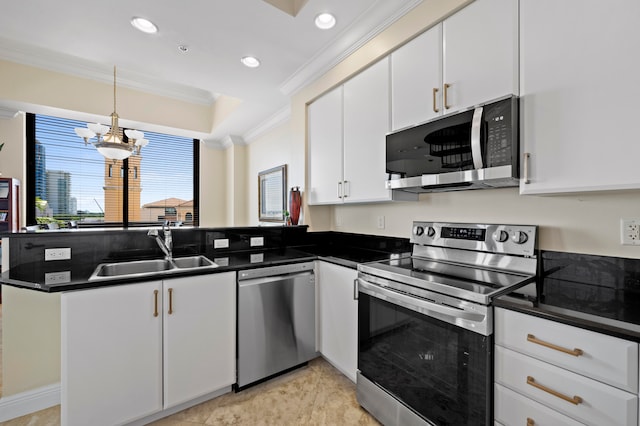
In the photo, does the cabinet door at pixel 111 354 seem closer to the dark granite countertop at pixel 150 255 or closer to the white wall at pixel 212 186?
the dark granite countertop at pixel 150 255

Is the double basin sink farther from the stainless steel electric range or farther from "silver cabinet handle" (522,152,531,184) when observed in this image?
"silver cabinet handle" (522,152,531,184)

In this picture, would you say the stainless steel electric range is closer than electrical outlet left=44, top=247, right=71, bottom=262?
Yes

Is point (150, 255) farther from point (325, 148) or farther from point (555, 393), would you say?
point (555, 393)

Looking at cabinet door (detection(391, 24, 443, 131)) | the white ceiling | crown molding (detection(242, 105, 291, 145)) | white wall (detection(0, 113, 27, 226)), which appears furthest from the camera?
crown molding (detection(242, 105, 291, 145))

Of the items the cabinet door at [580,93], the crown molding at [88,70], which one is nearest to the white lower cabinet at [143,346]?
the cabinet door at [580,93]

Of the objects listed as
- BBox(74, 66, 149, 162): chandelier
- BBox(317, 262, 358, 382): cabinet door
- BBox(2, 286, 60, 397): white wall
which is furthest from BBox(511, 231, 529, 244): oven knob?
BBox(74, 66, 149, 162): chandelier

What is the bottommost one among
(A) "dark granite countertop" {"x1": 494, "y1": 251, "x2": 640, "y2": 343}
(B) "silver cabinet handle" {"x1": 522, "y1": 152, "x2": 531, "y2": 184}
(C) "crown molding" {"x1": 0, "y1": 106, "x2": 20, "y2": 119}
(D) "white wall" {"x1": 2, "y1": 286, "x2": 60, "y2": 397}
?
(D) "white wall" {"x1": 2, "y1": 286, "x2": 60, "y2": 397}

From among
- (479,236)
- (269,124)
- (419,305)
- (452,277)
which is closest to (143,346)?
(419,305)

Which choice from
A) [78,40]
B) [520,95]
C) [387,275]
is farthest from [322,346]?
[78,40]

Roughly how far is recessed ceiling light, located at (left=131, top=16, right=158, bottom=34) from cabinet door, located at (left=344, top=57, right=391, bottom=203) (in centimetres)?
149

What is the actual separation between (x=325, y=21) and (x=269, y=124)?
224 cm

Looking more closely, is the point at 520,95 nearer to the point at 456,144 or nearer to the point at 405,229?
the point at 456,144

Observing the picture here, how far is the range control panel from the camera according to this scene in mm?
1457

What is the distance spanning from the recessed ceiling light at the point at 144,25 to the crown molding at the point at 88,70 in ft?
6.54
